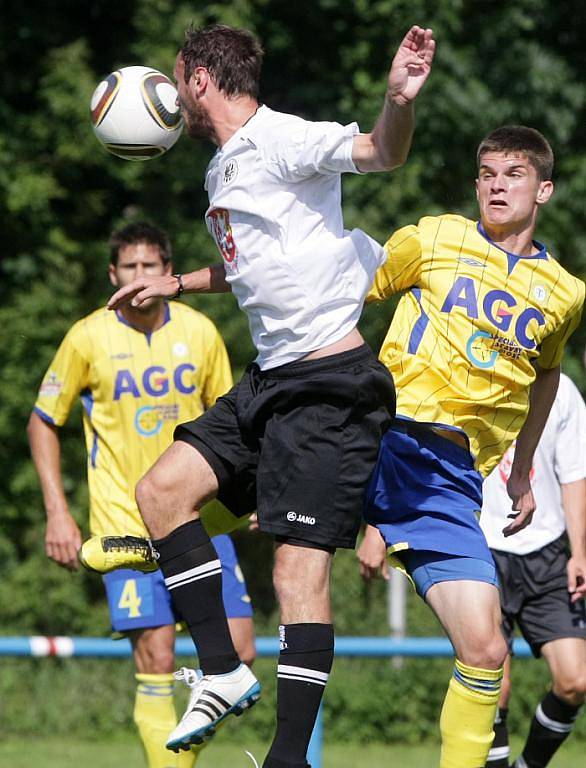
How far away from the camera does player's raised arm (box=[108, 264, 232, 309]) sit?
418 cm

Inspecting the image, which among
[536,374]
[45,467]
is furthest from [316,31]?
[536,374]

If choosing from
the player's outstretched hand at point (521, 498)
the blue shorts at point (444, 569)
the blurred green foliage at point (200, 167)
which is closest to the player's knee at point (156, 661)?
the player's outstretched hand at point (521, 498)

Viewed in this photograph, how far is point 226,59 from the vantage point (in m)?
4.23

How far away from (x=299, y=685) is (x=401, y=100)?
1773 mm

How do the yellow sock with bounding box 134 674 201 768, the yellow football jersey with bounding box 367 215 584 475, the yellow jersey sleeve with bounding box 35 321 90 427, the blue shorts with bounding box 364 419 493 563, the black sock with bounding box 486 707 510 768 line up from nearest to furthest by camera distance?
1. the blue shorts with bounding box 364 419 493 563
2. the yellow football jersey with bounding box 367 215 584 475
3. the yellow sock with bounding box 134 674 201 768
4. the black sock with bounding box 486 707 510 768
5. the yellow jersey sleeve with bounding box 35 321 90 427

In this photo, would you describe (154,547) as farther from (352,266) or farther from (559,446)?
(559,446)

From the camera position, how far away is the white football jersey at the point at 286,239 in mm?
4008

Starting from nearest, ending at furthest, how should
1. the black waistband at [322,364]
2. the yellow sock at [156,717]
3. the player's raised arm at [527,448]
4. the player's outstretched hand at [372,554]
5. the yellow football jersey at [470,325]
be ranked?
the black waistband at [322,364]
the yellow football jersey at [470,325]
the player's outstretched hand at [372,554]
the player's raised arm at [527,448]
the yellow sock at [156,717]

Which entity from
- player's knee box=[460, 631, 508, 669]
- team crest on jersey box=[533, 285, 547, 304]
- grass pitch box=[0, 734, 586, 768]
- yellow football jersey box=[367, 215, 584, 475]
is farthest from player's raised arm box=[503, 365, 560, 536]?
grass pitch box=[0, 734, 586, 768]

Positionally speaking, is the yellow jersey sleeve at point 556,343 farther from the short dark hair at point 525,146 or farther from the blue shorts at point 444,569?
the blue shorts at point 444,569

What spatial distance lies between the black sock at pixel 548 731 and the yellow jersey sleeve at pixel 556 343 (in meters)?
2.12

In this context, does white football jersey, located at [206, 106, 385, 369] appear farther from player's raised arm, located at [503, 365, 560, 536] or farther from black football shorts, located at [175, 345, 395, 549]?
player's raised arm, located at [503, 365, 560, 536]

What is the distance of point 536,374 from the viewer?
4895 mm

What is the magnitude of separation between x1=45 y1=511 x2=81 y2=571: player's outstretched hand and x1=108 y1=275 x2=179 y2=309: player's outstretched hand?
84.7 inches
